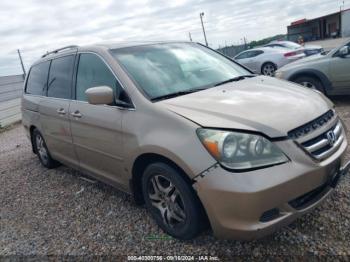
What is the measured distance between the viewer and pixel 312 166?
249 centimetres

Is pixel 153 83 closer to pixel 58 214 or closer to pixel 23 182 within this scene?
pixel 58 214

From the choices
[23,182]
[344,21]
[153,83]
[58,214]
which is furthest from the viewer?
[344,21]

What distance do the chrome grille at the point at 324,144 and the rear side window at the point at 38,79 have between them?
3.87 m

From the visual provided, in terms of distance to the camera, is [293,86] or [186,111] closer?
[186,111]

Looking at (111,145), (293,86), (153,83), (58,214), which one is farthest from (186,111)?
(58,214)

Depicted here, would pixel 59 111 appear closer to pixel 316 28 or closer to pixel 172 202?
pixel 172 202

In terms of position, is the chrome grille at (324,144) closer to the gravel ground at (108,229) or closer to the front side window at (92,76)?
the gravel ground at (108,229)

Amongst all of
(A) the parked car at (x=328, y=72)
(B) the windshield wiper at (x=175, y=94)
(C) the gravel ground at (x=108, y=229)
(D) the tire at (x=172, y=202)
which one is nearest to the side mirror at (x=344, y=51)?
(A) the parked car at (x=328, y=72)

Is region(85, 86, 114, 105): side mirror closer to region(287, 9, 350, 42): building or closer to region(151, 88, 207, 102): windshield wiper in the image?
region(151, 88, 207, 102): windshield wiper

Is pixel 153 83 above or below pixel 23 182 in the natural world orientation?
above

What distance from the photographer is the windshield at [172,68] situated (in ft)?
10.8

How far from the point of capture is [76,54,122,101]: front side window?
11.3 feet

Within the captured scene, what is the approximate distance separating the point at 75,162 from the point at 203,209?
2256 mm

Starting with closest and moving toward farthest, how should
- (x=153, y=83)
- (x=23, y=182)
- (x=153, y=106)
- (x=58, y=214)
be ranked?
(x=153, y=106) → (x=153, y=83) → (x=58, y=214) → (x=23, y=182)
